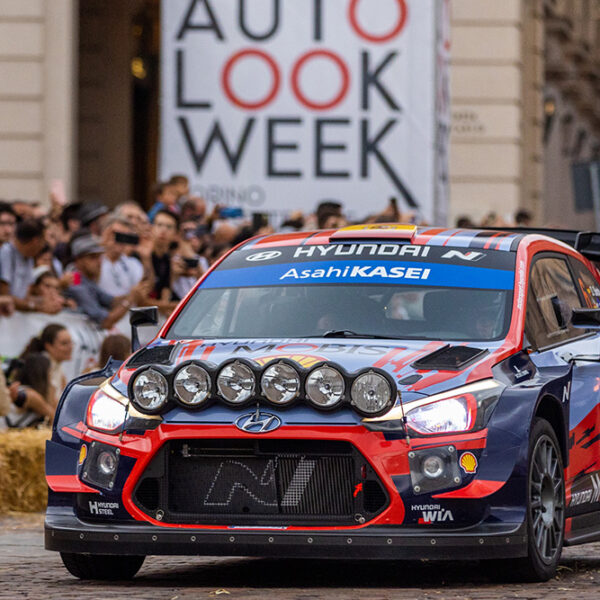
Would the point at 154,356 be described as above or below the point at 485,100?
below

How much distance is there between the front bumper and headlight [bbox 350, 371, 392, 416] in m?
0.49

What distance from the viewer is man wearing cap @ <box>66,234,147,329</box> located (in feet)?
51.2

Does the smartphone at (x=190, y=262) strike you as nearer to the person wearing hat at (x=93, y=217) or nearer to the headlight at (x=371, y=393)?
the person wearing hat at (x=93, y=217)

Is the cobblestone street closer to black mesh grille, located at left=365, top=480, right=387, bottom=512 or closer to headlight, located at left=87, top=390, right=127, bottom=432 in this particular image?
black mesh grille, located at left=365, top=480, right=387, bottom=512

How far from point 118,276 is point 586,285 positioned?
6.57 meters

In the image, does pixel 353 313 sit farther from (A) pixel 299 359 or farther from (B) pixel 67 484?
(B) pixel 67 484

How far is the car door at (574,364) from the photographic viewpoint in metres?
9.07

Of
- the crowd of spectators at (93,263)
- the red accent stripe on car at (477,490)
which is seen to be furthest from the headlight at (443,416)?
the crowd of spectators at (93,263)

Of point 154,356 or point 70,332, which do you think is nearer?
point 154,356

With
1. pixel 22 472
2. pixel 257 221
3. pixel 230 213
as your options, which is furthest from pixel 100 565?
pixel 230 213

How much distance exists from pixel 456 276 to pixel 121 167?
69.6 feet

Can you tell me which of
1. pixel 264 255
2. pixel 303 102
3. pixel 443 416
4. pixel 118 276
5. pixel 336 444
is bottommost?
pixel 336 444

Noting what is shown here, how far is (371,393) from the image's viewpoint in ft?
26.7

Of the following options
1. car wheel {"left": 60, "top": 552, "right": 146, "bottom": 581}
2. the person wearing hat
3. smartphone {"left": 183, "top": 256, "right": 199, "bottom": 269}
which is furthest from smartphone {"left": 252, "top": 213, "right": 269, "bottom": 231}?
car wheel {"left": 60, "top": 552, "right": 146, "bottom": 581}
